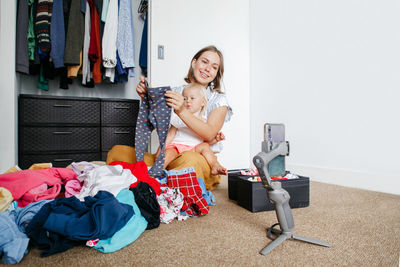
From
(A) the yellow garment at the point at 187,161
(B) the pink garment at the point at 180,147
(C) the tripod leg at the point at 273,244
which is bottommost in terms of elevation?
(C) the tripod leg at the point at 273,244

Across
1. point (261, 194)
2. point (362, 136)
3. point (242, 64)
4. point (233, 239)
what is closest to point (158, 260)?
point (233, 239)

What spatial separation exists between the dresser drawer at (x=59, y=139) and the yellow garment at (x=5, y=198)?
1409mm

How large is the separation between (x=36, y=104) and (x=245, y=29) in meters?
2.13

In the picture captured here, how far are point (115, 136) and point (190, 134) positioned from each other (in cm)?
111

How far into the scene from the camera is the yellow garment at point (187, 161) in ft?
4.25

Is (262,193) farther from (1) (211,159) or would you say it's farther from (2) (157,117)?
(2) (157,117)

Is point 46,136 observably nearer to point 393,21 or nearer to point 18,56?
point 18,56

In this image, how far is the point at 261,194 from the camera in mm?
1105

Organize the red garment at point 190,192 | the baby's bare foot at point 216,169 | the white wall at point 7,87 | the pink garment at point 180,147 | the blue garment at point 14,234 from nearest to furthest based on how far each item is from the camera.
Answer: the blue garment at point 14,234
the red garment at point 190,192
the baby's bare foot at point 216,169
the pink garment at point 180,147
the white wall at point 7,87

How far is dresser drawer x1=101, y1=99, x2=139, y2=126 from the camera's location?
2314 millimetres

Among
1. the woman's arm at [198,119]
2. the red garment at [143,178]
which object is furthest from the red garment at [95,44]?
the red garment at [143,178]

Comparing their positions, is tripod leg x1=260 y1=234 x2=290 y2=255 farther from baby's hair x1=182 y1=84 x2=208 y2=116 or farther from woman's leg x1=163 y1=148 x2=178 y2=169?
baby's hair x1=182 y1=84 x2=208 y2=116

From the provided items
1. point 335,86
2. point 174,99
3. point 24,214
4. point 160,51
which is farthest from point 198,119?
point 335,86

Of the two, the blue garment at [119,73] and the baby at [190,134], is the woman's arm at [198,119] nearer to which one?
the baby at [190,134]
